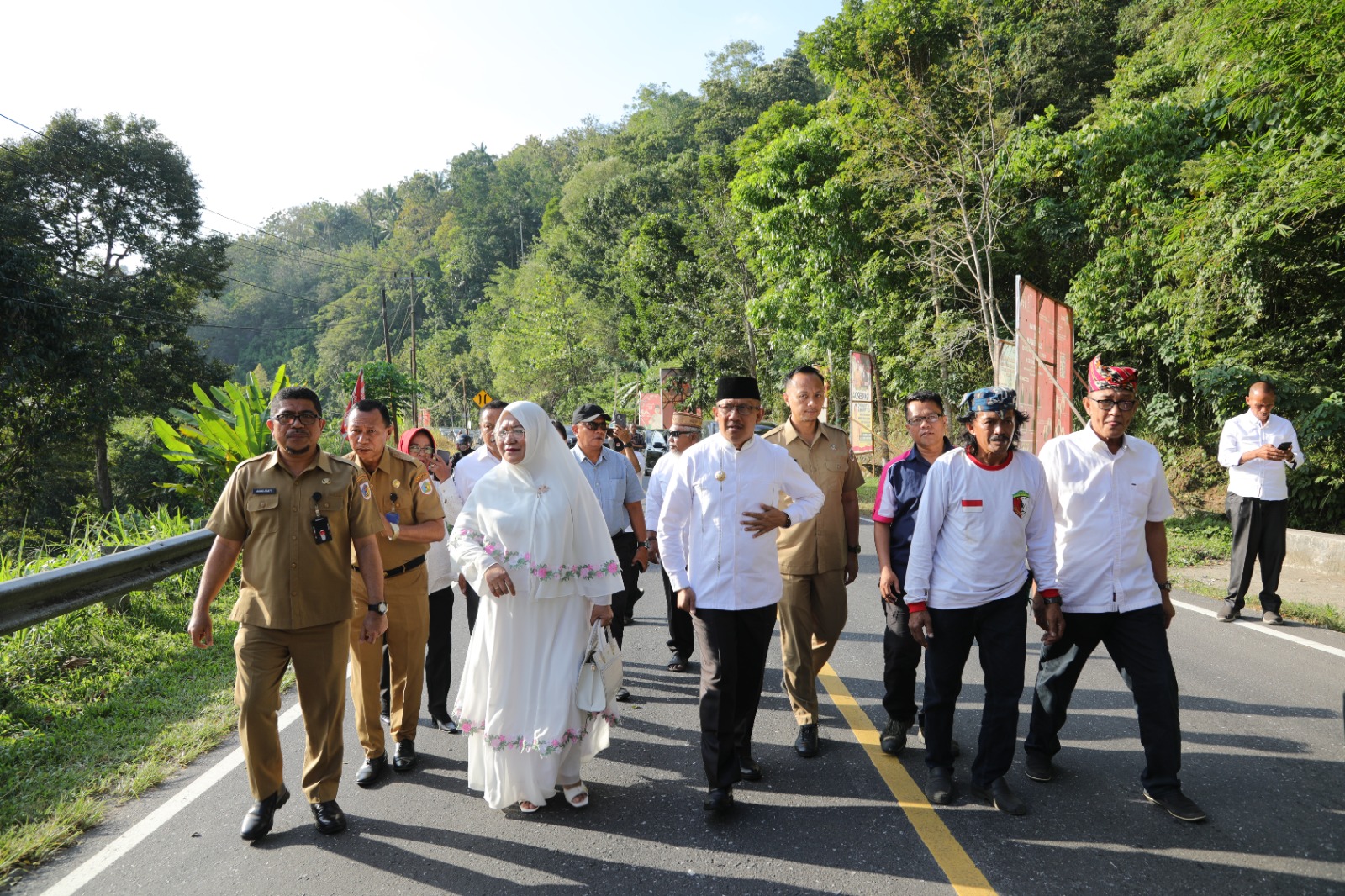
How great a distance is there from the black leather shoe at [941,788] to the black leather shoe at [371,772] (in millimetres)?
2707

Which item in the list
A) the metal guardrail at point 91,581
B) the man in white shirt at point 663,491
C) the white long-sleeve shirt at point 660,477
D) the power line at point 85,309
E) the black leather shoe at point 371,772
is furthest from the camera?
the power line at point 85,309

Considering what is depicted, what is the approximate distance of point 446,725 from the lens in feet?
16.7

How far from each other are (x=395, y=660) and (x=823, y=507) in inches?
Result: 98.6

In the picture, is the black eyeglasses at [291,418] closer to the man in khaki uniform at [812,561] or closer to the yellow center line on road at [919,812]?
the man in khaki uniform at [812,561]

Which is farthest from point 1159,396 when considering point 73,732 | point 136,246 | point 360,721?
point 136,246

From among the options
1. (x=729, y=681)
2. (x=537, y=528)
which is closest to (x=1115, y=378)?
(x=729, y=681)

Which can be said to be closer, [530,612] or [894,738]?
[530,612]

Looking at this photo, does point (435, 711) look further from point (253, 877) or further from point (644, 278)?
point (644, 278)

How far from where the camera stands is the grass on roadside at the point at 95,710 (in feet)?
13.1

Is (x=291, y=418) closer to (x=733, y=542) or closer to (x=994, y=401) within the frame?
(x=733, y=542)

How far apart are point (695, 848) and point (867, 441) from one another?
664 inches

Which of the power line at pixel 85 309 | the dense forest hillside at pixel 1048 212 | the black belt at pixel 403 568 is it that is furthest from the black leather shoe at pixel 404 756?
the power line at pixel 85 309

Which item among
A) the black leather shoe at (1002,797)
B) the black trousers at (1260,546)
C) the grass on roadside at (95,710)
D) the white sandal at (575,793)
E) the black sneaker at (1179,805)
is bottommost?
the grass on roadside at (95,710)

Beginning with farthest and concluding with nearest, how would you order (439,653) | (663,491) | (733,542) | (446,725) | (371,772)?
(663,491), (439,653), (446,725), (371,772), (733,542)
